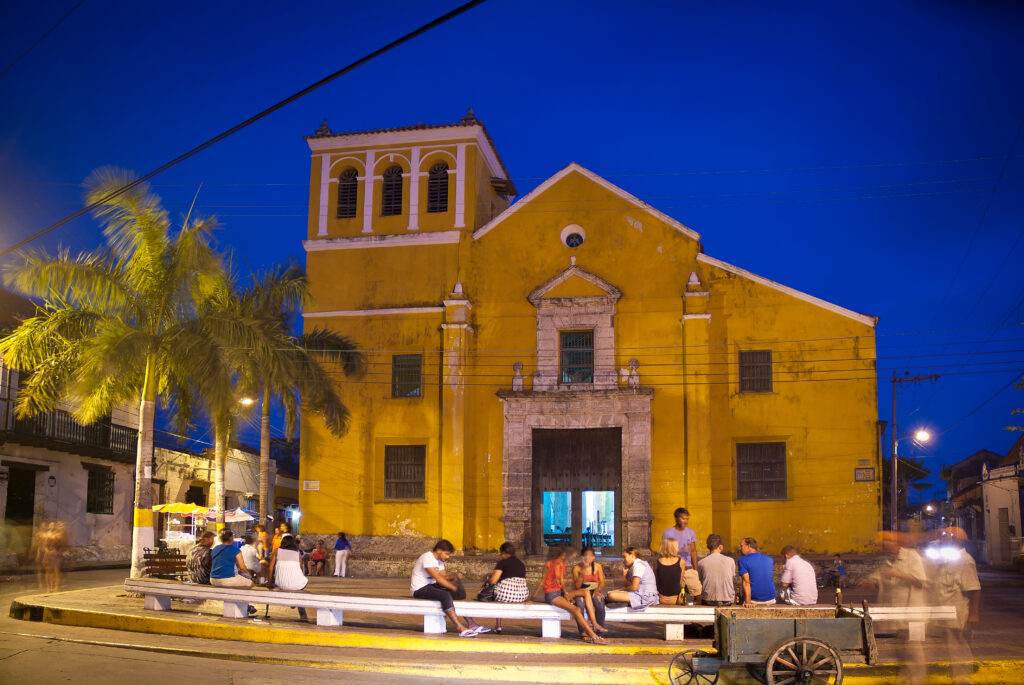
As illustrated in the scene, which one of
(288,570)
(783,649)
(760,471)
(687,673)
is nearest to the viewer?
(783,649)

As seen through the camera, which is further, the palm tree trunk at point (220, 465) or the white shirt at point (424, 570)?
the palm tree trunk at point (220, 465)

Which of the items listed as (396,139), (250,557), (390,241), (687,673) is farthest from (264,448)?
(687,673)

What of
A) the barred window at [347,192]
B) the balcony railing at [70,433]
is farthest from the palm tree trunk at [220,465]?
the barred window at [347,192]

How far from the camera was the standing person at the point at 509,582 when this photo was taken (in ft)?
40.9

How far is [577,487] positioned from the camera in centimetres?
2364

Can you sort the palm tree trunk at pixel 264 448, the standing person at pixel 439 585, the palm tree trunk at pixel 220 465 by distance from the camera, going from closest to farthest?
the standing person at pixel 439 585
the palm tree trunk at pixel 220 465
the palm tree trunk at pixel 264 448

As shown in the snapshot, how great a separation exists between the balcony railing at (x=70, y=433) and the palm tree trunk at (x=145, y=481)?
999 cm

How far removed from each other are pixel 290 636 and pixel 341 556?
11.2 metres

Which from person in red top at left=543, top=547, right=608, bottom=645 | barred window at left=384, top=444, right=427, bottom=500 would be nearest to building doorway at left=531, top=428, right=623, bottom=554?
barred window at left=384, top=444, right=427, bottom=500

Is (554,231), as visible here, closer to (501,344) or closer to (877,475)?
(501,344)

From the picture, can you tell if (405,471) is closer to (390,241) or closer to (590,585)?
(390,241)

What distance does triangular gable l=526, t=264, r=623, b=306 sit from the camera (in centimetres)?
2370

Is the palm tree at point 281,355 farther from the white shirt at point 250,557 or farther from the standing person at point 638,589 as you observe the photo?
the standing person at point 638,589

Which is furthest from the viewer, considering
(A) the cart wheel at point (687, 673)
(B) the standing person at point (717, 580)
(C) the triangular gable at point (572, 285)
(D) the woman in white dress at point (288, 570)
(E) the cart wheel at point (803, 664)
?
(C) the triangular gable at point (572, 285)
